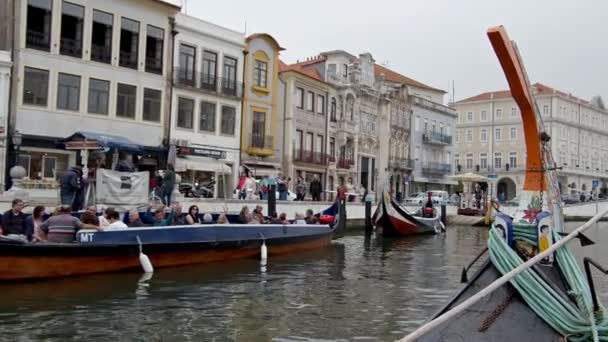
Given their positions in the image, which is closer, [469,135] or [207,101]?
[207,101]

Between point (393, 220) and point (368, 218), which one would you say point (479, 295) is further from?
point (368, 218)

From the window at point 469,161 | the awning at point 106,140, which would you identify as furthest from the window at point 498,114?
the awning at point 106,140

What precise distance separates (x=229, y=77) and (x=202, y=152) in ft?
15.9

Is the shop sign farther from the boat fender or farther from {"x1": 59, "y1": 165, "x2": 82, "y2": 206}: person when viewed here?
the boat fender

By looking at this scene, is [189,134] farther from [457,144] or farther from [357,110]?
[457,144]

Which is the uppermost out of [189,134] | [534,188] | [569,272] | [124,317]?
[189,134]

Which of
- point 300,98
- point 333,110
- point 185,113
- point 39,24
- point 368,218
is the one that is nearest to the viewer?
point 39,24

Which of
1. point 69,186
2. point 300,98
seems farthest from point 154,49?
point 69,186

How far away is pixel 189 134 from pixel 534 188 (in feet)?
81.9

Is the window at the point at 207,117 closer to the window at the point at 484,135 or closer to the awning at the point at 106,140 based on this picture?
the awning at the point at 106,140

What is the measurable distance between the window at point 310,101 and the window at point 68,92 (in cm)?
1621

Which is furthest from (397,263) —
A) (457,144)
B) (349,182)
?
(457,144)

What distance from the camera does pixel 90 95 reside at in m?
26.4

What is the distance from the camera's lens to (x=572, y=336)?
5551mm
